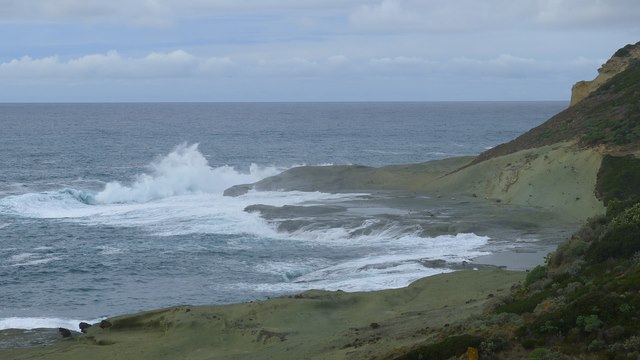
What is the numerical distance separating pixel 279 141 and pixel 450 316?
98.2 m

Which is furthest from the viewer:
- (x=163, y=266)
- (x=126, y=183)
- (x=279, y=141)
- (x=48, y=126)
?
(x=48, y=126)

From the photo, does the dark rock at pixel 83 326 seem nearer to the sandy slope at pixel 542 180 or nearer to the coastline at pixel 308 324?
the coastline at pixel 308 324

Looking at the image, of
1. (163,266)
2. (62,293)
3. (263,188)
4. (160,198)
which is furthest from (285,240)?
(160,198)

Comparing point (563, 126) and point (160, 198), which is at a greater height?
point (563, 126)

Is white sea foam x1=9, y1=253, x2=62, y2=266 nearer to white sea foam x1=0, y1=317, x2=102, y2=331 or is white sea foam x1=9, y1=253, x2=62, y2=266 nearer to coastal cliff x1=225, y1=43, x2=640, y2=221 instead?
white sea foam x1=0, y1=317, x2=102, y2=331

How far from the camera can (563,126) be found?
53156 millimetres

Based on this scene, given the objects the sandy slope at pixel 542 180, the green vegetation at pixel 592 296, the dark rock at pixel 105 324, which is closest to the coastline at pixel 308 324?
the dark rock at pixel 105 324

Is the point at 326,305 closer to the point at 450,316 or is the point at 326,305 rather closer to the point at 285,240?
the point at 450,316

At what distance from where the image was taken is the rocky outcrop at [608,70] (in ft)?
194


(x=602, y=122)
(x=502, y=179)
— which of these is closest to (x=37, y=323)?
(x=502, y=179)

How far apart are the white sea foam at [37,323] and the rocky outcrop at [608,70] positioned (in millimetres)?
40842

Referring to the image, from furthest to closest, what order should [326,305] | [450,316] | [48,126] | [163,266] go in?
[48,126], [163,266], [326,305], [450,316]

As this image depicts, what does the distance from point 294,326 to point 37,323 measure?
8.64 meters

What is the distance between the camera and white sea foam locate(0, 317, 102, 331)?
26422 millimetres
